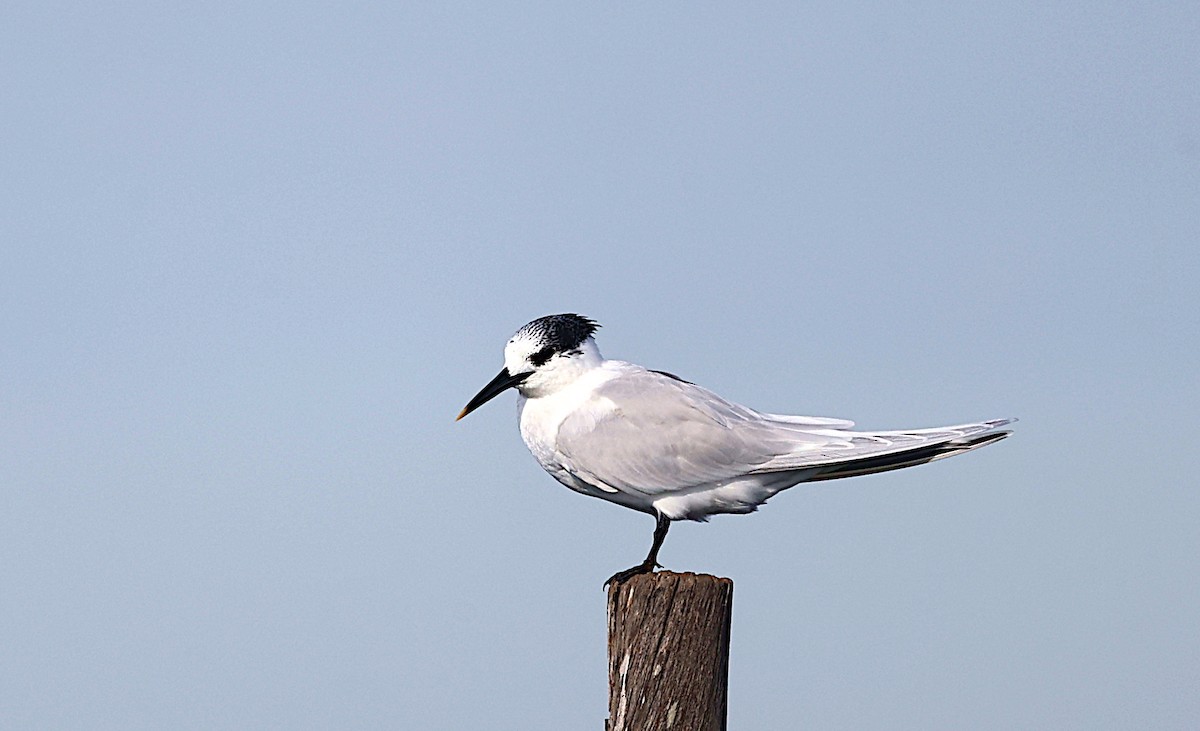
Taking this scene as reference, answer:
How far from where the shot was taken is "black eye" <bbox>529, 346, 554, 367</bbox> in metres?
6.58

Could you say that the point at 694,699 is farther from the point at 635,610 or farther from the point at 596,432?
the point at 596,432

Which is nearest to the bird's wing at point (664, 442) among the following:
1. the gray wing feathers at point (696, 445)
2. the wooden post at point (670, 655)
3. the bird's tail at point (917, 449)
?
the gray wing feathers at point (696, 445)

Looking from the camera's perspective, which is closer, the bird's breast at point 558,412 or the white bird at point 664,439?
the white bird at point 664,439

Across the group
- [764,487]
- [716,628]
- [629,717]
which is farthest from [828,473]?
[629,717]

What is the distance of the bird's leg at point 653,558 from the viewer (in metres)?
6.01

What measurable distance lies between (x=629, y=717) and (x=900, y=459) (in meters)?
1.96

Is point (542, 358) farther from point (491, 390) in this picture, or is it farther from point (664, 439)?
point (664, 439)

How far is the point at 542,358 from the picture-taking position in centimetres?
659

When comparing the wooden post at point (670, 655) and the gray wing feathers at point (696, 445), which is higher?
the gray wing feathers at point (696, 445)

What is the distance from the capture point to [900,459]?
645 centimetres

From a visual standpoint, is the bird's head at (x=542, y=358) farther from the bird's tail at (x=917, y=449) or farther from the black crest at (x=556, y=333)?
the bird's tail at (x=917, y=449)

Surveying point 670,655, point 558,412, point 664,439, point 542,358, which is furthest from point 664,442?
point 670,655

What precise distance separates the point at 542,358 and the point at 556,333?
15cm

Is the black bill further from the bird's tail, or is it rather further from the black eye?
the bird's tail
